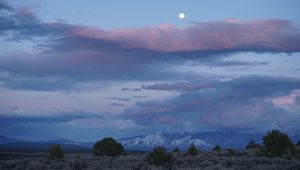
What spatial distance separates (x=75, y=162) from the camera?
134 feet

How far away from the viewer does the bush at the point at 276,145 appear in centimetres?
4303

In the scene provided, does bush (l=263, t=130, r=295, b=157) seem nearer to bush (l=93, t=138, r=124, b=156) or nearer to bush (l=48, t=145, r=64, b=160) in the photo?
bush (l=93, t=138, r=124, b=156)

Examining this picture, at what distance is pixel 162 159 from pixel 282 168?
42.1 feet

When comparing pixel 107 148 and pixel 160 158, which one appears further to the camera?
pixel 107 148

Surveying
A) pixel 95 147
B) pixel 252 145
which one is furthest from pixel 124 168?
pixel 252 145

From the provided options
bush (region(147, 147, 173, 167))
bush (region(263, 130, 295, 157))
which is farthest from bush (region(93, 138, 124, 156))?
bush (region(263, 130, 295, 157))

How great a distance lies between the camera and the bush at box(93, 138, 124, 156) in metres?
54.9

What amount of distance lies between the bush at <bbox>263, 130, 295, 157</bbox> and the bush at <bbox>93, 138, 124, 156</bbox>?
19.5 meters

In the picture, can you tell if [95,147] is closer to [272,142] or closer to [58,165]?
[58,165]

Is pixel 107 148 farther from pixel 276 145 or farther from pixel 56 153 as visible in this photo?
pixel 276 145

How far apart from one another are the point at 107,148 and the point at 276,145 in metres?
21.6

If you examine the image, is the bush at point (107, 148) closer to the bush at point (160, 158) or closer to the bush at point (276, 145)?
the bush at point (160, 158)

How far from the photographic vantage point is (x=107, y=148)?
55.0m

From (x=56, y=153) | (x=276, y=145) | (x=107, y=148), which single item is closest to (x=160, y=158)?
(x=276, y=145)
